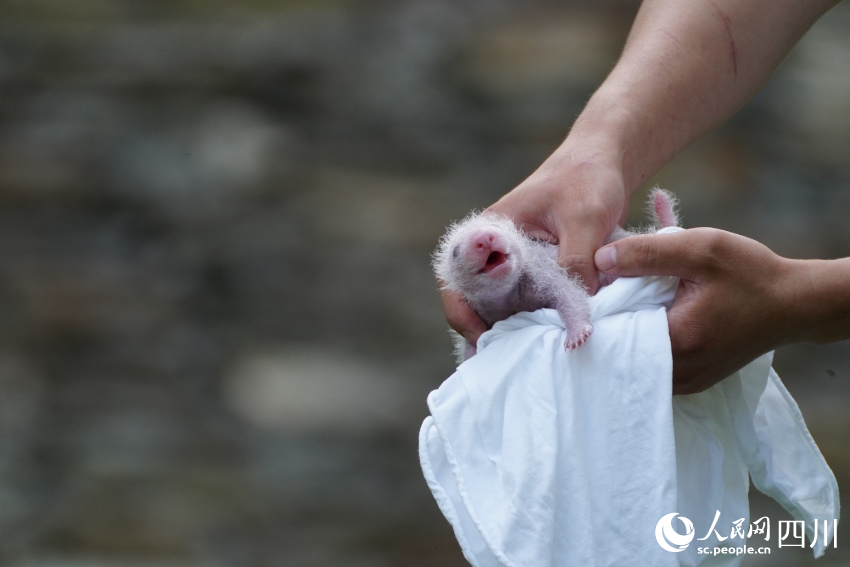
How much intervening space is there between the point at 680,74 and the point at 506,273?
0.58 m

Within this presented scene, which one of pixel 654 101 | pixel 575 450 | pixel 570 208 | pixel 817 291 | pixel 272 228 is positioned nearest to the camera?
pixel 575 450

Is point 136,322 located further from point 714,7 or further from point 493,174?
point 714,7

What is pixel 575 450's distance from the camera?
4.01ft

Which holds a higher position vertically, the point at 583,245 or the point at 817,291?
the point at 583,245

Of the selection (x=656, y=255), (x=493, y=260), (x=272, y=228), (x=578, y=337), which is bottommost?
(x=578, y=337)

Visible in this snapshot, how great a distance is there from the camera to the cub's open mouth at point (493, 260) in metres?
1.41

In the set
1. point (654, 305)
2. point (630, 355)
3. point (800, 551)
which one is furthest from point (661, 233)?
point (800, 551)

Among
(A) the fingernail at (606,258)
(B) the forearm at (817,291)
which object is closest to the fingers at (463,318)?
(A) the fingernail at (606,258)

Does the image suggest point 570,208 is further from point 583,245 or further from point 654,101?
point 654,101

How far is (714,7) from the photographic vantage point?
1.66 m

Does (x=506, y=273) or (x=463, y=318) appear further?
(x=463, y=318)

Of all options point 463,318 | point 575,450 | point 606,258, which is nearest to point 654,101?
point 606,258

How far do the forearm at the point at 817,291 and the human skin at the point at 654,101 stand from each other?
0.32 meters

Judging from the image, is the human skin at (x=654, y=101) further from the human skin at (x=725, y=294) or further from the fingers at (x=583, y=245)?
the human skin at (x=725, y=294)
